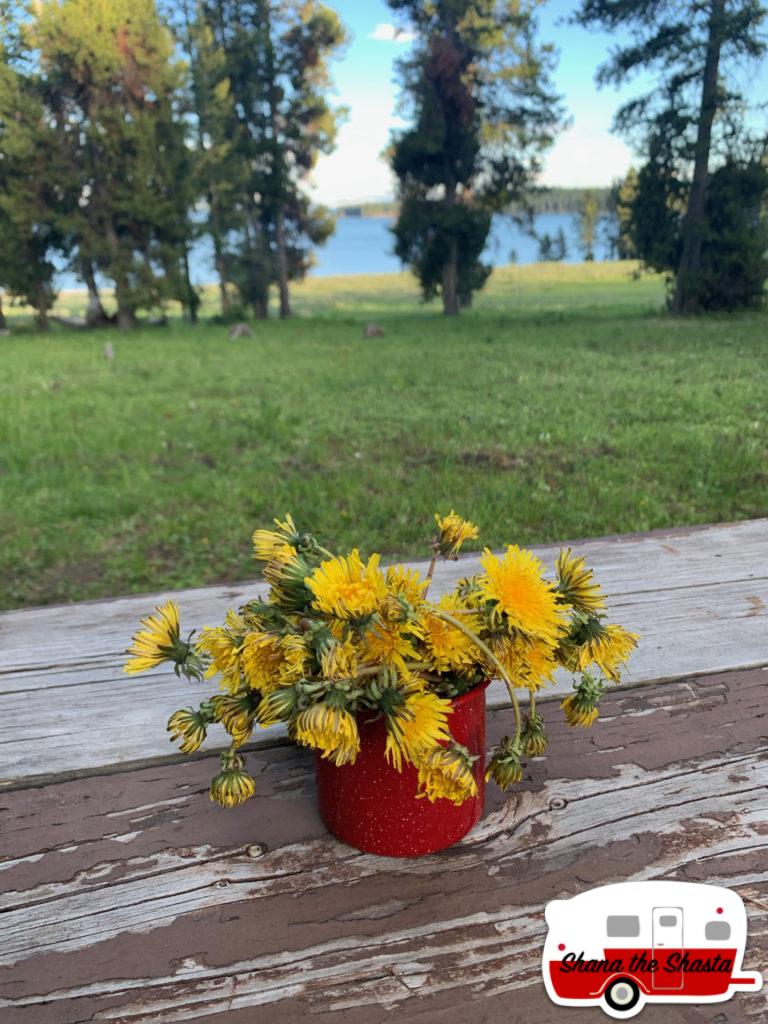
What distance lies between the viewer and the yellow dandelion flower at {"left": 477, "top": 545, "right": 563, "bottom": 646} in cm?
73

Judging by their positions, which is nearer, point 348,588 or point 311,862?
point 348,588

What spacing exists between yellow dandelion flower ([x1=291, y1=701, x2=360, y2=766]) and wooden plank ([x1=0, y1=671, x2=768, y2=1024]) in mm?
229

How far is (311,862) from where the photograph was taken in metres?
0.85

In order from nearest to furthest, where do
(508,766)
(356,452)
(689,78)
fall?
(508,766) < (356,452) < (689,78)

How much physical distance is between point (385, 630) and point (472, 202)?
1754 cm

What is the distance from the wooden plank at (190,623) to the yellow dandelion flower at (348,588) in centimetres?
47

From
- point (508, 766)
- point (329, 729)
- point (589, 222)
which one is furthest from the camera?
point (589, 222)

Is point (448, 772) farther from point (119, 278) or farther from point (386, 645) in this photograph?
point (119, 278)

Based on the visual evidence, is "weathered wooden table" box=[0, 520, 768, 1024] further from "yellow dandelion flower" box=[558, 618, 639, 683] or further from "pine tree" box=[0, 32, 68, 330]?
"pine tree" box=[0, 32, 68, 330]

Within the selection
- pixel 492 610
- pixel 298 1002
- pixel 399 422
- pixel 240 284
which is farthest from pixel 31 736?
pixel 240 284

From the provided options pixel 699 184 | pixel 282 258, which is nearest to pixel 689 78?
pixel 699 184

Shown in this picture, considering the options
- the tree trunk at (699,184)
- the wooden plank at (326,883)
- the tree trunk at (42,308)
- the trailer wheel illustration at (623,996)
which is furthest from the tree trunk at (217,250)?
the trailer wheel illustration at (623,996)

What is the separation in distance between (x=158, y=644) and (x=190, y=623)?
0.67 metres

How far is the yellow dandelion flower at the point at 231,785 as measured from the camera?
0.75 m
